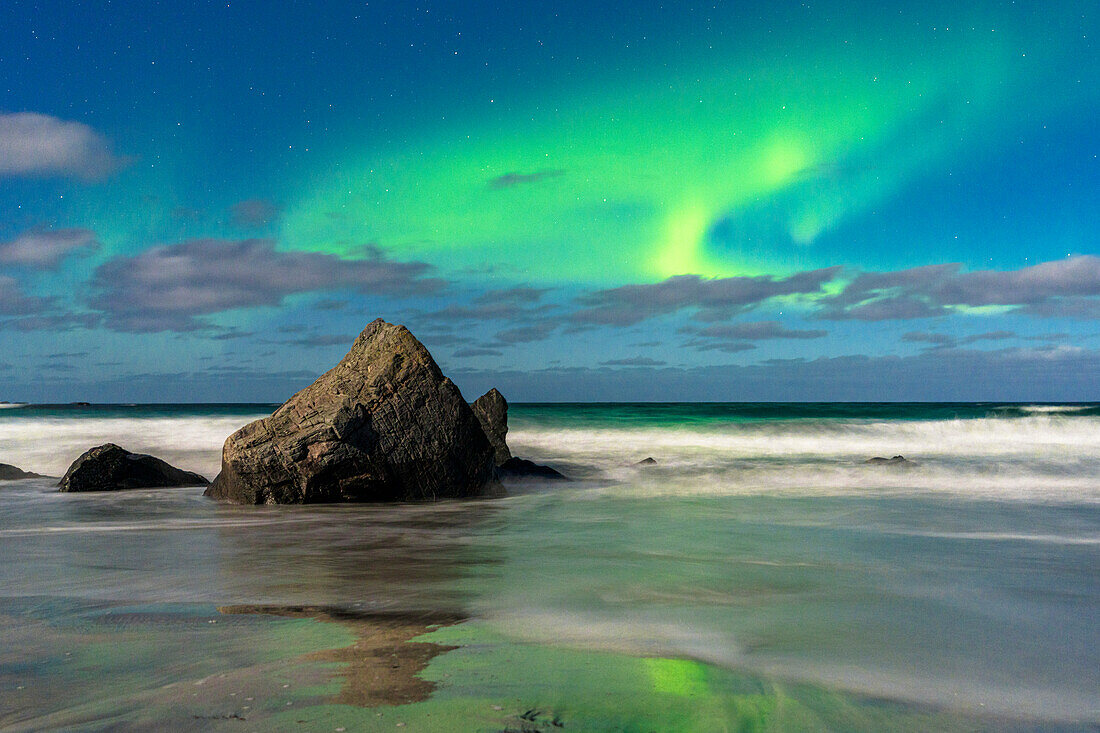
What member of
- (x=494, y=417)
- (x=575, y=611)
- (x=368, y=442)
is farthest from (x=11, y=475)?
(x=575, y=611)

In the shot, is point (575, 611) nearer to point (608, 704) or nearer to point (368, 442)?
point (608, 704)

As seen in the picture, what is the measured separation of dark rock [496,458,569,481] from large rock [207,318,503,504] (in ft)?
5.16

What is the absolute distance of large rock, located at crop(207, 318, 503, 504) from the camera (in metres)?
8.16

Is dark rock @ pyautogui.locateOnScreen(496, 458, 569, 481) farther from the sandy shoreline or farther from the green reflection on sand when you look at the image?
the green reflection on sand

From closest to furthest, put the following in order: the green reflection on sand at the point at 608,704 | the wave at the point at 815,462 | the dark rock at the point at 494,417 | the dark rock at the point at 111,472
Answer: the green reflection on sand at the point at 608,704, the dark rock at the point at 111,472, the wave at the point at 815,462, the dark rock at the point at 494,417

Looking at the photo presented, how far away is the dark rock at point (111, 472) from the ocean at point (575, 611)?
2.71ft

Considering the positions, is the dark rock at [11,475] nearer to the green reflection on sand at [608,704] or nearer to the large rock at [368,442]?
the large rock at [368,442]

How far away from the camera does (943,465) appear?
45.6 ft

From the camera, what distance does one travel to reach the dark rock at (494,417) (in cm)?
1243

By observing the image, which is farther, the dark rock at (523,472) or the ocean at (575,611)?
the dark rock at (523,472)

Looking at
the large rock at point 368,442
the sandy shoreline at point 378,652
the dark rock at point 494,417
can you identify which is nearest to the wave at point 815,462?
the dark rock at point 494,417

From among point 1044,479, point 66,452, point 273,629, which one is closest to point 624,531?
point 273,629

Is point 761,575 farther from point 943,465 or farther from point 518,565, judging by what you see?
point 943,465

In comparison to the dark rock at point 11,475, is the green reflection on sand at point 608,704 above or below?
below
